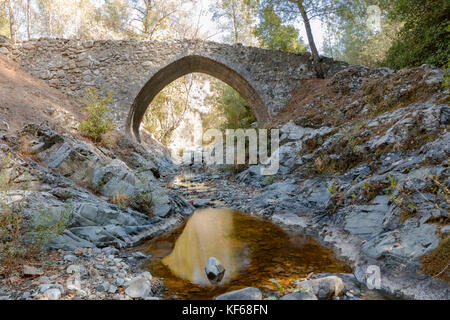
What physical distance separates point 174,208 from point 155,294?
140 inches

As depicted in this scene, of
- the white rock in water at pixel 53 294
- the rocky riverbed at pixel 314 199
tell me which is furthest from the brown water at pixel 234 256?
the white rock in water at pixel 53 294

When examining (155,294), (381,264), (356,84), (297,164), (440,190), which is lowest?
(155,294)

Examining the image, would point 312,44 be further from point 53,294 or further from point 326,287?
point 53,294

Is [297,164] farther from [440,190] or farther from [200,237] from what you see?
[440,190]

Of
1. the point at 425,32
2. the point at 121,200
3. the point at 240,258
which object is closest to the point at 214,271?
the point at 240,258

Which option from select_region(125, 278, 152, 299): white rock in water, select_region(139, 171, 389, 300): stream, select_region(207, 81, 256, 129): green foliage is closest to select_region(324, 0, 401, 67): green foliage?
select_region(207, 81, 256, 129): green foliage

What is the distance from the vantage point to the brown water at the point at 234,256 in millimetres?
3090

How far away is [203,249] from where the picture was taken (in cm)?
430

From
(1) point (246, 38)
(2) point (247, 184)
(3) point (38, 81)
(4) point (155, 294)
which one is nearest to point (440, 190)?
(4) point (155, 294)

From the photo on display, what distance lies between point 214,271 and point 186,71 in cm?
1399

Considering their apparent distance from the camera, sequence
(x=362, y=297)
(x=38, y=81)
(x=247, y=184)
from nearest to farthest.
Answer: (x=362, y=297) < (x=247, y=184) < (x=38, y=81)

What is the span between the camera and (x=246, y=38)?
24562 mm

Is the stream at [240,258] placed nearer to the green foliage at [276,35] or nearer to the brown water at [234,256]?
the brown water at [234,256]

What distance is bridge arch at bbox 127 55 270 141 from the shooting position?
13.7 m
